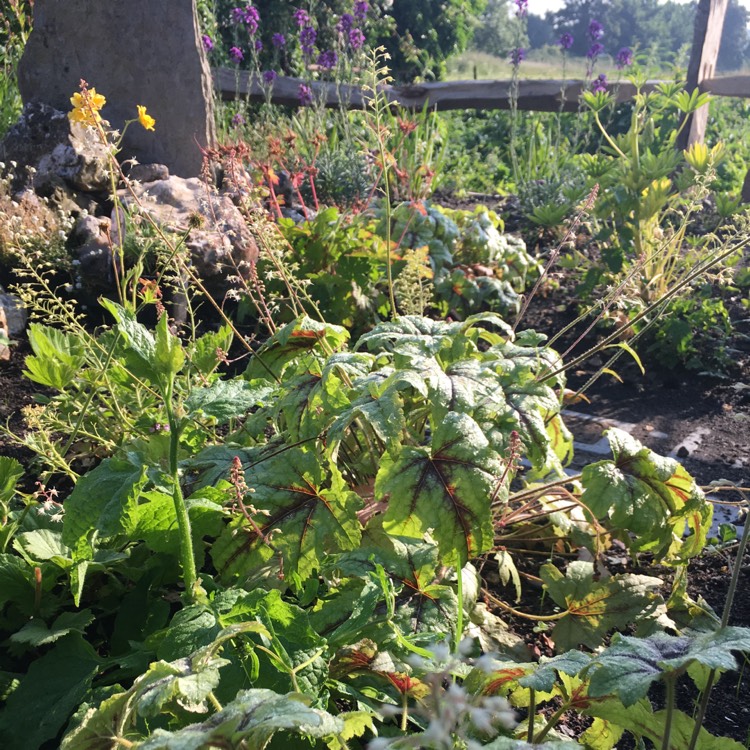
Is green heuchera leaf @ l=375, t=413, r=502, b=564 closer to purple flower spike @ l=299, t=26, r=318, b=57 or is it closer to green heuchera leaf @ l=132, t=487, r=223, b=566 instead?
green heuchera leaf @ l=132, t=487, r=223, b=566

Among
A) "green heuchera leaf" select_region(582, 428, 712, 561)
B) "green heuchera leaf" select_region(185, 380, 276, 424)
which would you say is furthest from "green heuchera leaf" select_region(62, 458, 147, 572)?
"green heuchera leaf" select_region(582, 428, 712, 561)

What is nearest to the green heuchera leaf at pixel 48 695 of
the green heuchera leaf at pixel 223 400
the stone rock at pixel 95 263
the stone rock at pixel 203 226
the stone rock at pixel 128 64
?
the green heuchera leaf at pixel 223 400

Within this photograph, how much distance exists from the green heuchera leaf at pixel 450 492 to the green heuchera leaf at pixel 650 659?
0.45 m

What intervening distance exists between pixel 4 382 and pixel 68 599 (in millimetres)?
1589

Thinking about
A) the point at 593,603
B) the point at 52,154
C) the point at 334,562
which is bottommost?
the point at 593,603

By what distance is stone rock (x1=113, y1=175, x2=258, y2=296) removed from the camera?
12.2 feet

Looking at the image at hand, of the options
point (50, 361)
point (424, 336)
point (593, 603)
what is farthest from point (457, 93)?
point (593, 603)

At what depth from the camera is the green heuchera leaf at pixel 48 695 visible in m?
1.48

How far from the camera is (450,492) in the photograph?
1.64 meters

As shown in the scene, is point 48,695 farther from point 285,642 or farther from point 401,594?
point 401,594

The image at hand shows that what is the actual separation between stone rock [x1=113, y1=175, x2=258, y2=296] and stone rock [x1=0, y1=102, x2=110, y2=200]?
0.89 ft

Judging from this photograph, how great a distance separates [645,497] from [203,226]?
8.37ft

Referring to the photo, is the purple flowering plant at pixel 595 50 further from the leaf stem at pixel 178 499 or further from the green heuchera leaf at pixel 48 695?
the green heuchera leaf at pixel 48 695

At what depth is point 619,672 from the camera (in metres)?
1.11
